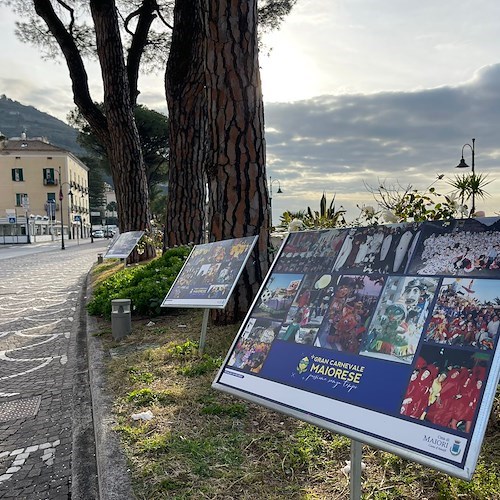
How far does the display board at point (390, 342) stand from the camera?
1473 millimetres

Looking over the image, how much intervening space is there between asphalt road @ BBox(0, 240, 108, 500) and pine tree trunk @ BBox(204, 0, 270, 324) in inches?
72.5

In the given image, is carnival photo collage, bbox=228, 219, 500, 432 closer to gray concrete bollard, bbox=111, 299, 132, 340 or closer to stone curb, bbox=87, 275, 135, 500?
stone curb, bbox=87, 275, 135, 500

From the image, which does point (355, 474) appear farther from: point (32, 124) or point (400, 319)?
point (32, 124)

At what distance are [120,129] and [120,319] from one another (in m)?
8.01

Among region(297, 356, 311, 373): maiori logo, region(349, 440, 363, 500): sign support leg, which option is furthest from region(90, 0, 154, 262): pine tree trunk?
region(349, 440, 363, 500): sign support leg

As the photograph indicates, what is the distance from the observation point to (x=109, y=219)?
109m

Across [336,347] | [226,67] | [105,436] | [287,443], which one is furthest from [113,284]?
[336,347]

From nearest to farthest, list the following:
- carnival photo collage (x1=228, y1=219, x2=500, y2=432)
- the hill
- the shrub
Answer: carnival photo collage (x1=228, y1=219, x2=500, y2=432) < the shrub < the hill

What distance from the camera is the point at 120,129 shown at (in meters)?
12.4

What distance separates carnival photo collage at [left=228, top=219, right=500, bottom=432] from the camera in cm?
152

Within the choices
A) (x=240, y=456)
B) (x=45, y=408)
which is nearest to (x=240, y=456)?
(x=240, y=456)

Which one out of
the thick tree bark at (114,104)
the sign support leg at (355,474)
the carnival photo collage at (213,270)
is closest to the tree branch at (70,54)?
the thick tree bark at (114,104)

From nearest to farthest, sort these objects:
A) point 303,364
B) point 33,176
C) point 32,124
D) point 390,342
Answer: point 390,342, point 303,364, point 33,176, point 32,124

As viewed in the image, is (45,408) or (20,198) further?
(20,198)
